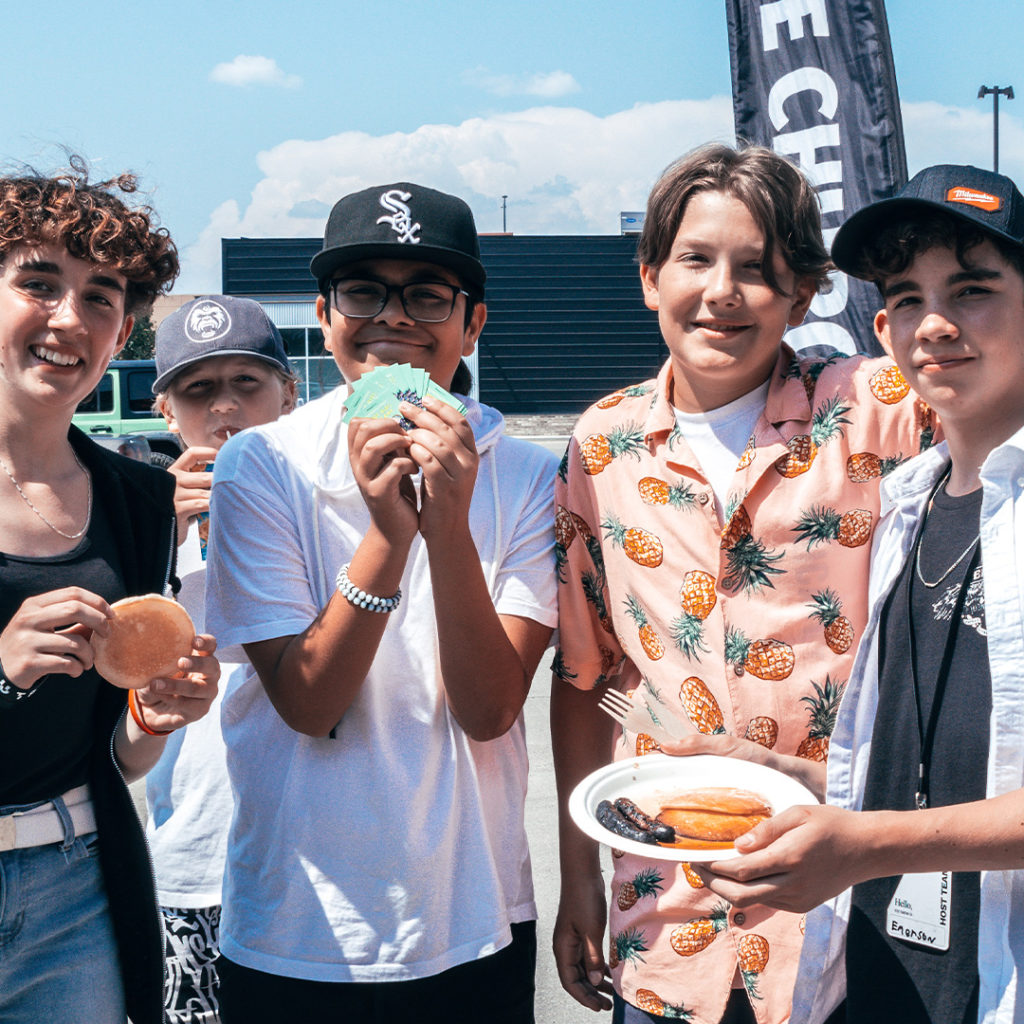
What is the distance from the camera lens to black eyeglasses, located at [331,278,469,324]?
6.84ft

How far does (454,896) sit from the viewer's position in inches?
76.5

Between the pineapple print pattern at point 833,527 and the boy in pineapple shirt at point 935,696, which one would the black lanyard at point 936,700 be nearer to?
the boy in pineapple shirt at point 935,696

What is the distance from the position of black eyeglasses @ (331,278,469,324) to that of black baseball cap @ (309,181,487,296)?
48 millimetres

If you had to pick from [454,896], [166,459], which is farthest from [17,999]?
[166,459]

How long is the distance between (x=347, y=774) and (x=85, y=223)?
1304mm

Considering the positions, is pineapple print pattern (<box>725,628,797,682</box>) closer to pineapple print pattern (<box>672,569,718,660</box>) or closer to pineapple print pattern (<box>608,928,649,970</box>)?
pineapple print pattern (<box>672,569,718,660</box>)

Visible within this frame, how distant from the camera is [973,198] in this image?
178 centimetres

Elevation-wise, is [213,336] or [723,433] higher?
[213,336]

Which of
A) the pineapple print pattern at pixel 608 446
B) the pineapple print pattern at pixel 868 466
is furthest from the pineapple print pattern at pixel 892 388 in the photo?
the pineapple print pattern at pixel 608 446

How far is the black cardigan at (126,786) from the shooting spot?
85.7 inches

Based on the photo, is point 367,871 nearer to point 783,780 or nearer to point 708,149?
point 783,780

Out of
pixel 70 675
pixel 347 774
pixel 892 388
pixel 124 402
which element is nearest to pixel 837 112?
pixel 892 388

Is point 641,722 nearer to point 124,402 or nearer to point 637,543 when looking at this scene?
point 637,543

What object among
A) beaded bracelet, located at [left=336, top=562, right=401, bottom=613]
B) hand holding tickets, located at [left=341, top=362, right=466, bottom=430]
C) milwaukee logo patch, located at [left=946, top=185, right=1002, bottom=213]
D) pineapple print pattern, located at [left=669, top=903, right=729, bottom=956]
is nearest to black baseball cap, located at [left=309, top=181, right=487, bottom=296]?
hand holding tickets, located at [left=341, top=362, right=466, bottom=430]
